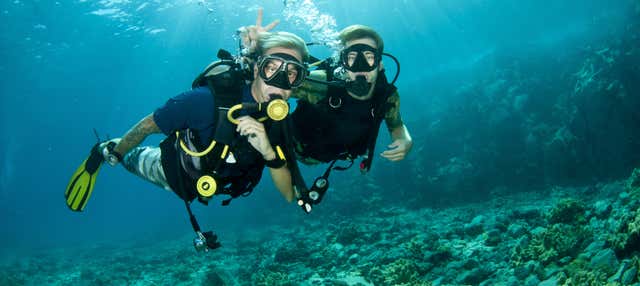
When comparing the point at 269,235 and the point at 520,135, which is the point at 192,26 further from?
the point at 520,135

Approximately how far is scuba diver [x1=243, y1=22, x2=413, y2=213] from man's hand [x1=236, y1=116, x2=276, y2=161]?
1.01 metres

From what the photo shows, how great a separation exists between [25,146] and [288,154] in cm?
9401

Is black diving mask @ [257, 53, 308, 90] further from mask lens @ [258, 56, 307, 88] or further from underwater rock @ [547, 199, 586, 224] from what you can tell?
underwater rock @ [547, 199, 586, 224]

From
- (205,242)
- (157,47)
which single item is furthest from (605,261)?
(157,47)

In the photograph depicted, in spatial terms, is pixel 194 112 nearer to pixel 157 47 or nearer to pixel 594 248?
pixel 594 248

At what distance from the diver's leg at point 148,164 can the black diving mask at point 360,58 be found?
283 cm

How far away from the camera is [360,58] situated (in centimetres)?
441

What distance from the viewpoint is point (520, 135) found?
18.0 meters

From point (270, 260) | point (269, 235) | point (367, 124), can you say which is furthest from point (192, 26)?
point (367, 124)

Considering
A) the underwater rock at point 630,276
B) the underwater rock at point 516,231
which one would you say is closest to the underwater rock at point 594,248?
the underwater rock at point 630,276

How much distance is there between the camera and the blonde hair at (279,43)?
147 inches

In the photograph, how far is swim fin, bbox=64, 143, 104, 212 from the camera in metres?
5.02

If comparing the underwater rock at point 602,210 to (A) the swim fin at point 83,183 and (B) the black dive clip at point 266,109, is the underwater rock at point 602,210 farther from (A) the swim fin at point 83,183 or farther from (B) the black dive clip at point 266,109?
(A) the swim fin at point 83,183

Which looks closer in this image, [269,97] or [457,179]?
[269,97]
